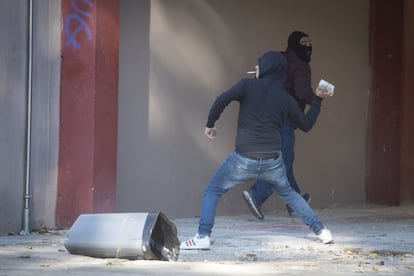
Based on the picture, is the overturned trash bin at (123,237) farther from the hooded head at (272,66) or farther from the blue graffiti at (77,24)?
the blue graffiti at (77,24)

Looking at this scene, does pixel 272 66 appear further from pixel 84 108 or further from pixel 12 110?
pixel 12 110

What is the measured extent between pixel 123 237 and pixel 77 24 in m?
2.77

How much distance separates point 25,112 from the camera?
→ 8664 millimetres

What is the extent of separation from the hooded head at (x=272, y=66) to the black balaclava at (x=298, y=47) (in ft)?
7.59

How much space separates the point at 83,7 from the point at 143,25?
875 millimetres

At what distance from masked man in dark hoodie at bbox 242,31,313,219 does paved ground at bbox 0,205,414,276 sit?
29cm

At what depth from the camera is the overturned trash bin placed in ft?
22.6

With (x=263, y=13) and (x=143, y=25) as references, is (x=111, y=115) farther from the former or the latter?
(x=263, y=13)

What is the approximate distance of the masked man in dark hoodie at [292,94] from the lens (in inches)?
400

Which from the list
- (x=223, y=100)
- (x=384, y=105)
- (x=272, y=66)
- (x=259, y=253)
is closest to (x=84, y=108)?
(x=223, y=100)

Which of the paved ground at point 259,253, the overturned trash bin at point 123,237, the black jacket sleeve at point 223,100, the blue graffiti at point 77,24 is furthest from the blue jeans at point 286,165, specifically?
the overturned trash bin at point 123,237

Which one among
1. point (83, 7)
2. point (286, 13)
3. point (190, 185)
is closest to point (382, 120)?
point (286, 13)

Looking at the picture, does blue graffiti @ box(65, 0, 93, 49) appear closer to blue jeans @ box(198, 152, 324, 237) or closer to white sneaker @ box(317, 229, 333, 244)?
blue jeans @ box(198, 152, 324, 237)

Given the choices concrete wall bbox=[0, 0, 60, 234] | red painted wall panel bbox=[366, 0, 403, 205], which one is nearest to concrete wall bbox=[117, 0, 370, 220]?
red painted wall panel bbox=[366, 0, 403, 205]
